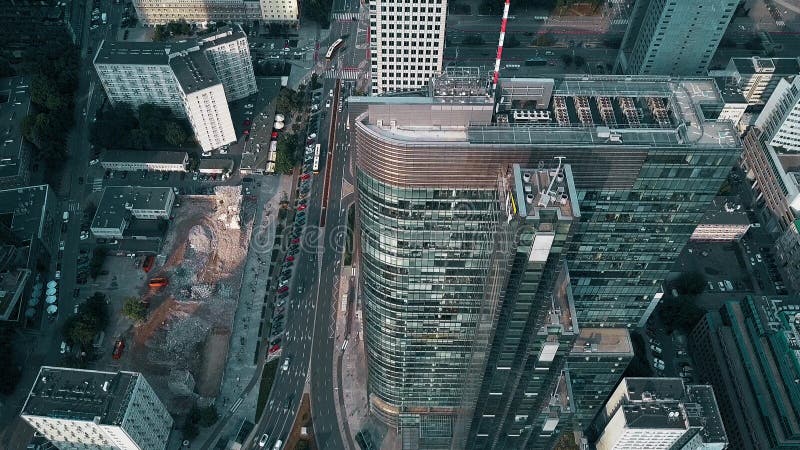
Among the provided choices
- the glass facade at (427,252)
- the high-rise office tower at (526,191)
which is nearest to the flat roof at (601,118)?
the high-rise office tower at (526,191)

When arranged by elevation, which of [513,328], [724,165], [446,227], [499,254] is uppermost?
[724,165]

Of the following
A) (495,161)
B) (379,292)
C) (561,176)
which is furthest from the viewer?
(379,292)

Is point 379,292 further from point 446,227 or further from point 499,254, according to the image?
point 499,254

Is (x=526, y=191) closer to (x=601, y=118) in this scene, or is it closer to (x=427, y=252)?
(x=601, y=118)

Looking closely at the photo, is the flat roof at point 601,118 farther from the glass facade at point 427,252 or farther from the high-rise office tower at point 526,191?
the glass facade at point 427,252

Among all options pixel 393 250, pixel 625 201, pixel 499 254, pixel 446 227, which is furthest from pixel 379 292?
pixel 625 201

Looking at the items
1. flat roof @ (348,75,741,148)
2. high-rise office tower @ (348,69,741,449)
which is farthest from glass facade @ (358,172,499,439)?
flat roof @ (348,75,741,148)

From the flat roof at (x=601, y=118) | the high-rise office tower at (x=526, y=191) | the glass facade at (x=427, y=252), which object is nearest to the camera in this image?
the high-rise office tower at (x=526, y=191)

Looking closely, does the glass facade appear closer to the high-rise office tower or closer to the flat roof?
the high-rise office tower

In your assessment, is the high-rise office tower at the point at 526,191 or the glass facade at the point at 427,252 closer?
the high-rise office tower at the point at 526,191
